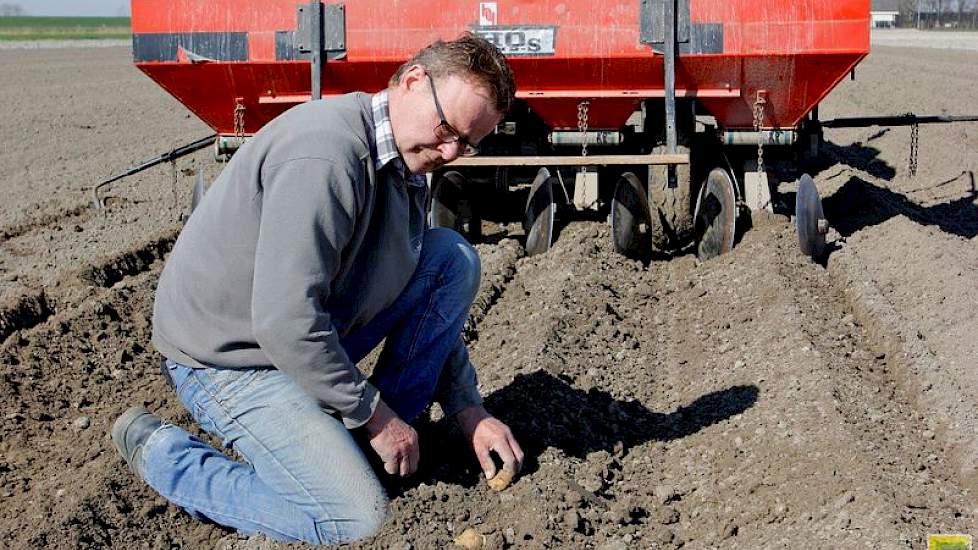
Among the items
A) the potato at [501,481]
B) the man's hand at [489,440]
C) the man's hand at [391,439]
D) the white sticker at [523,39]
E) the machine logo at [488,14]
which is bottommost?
the potato at [501,481]

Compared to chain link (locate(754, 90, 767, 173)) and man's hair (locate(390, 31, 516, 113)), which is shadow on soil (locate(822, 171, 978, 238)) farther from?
man's hair (locate(390, 31, 516, 113))

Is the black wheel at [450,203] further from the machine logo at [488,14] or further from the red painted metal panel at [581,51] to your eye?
the machine logo at [488,14]

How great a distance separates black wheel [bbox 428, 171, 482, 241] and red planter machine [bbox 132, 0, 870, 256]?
0.01 meters

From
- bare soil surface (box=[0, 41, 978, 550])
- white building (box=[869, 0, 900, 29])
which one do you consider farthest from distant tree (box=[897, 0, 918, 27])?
bare soil surface (box=[0, 41, 978, 550])

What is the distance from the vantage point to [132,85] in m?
24.3

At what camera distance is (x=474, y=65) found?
3072 mm

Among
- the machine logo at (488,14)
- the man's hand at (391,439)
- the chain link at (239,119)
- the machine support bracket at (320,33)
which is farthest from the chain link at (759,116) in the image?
the man's hand at (391,439)

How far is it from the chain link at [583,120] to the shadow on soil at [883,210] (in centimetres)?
206

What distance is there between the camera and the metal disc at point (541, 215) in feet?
25.8

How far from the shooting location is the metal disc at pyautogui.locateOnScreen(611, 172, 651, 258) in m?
7.64

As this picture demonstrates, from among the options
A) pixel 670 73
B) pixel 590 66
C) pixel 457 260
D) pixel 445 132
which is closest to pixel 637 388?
pixel 457 260

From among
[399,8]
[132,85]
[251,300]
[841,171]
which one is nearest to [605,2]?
[399,8]

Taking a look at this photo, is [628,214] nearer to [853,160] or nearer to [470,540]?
[470,540]

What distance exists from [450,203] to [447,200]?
0.10 feet
